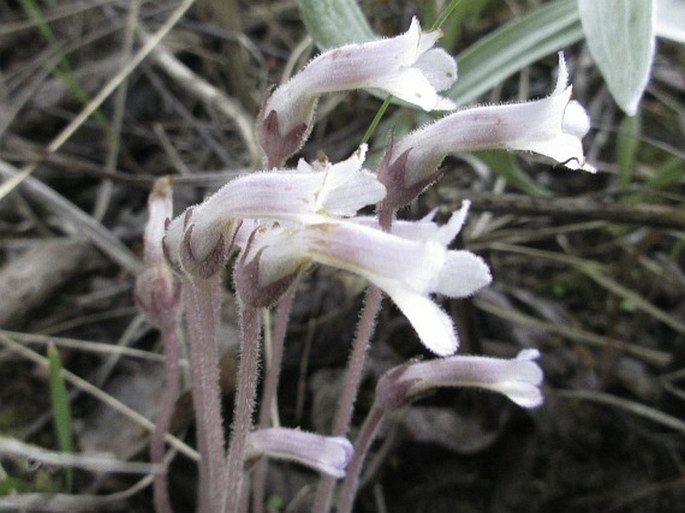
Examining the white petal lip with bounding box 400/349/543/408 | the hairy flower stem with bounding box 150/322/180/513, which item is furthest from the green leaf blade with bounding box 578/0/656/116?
the hairy flower stem with bounding box 150/322/180/513

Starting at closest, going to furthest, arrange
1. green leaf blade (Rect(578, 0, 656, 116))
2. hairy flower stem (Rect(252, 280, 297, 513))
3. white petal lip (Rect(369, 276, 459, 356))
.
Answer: white petal lip (Rect(369, 276, 459, 356)) → green leaf blade (Rect(578, 0, 656, 116)) → hairy flower stem (Rect(252, 280, 297, 513))

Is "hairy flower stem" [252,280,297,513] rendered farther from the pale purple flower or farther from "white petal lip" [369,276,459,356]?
"white petal lip" [369,276,459,356]

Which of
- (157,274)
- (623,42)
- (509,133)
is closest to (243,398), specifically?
(157,274)

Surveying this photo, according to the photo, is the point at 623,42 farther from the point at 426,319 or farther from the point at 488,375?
the point at 426,319

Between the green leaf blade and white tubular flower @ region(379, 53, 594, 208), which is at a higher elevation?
the green leaf blade

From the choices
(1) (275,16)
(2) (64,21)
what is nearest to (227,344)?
(1) (275,16)

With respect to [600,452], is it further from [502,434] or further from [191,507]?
[191,507]

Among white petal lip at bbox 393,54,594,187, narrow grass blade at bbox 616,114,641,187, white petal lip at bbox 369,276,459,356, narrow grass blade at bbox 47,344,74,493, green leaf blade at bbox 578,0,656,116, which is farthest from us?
narrow grass blade at bbox 616,114,641,187
